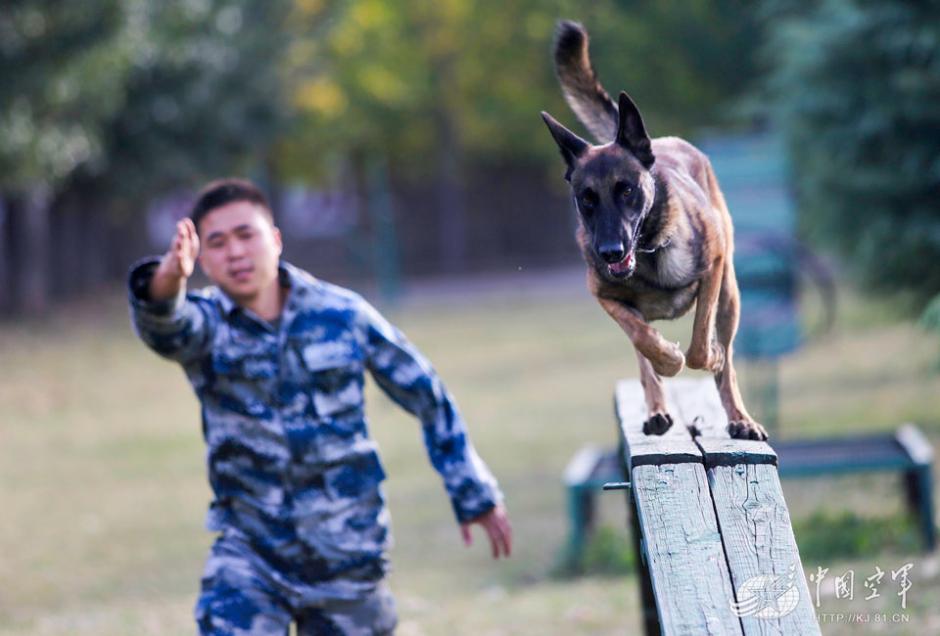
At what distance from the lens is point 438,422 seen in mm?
5621

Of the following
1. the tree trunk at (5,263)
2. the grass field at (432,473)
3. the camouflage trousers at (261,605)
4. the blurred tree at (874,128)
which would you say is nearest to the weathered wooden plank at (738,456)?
the camouflage trousers at (261,605)

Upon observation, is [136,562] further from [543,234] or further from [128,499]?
[543,234]

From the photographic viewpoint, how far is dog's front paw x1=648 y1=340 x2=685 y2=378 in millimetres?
4176

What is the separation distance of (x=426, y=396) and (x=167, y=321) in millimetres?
1058

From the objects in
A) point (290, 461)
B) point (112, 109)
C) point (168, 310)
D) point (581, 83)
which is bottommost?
point (290, 461)

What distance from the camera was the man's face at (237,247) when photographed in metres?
5.34

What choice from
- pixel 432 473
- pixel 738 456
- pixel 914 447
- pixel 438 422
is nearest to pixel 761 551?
pixel 738 456

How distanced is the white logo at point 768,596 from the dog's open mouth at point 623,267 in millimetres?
856

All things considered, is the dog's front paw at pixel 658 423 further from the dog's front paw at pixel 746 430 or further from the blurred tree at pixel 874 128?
the blurred tree at pixel 874 128

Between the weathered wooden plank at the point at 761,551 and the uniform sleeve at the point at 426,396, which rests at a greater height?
the uniform sleeve at the point at 426,396

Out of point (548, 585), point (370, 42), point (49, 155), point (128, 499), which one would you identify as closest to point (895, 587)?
point (548, 585)

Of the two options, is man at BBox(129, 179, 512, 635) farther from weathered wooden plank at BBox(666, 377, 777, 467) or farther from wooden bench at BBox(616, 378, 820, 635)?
wooden bench at BBox(616, 378, 820, 635)

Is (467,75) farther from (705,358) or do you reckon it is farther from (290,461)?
(705,358)

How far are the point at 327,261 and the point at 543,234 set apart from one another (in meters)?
6.50
